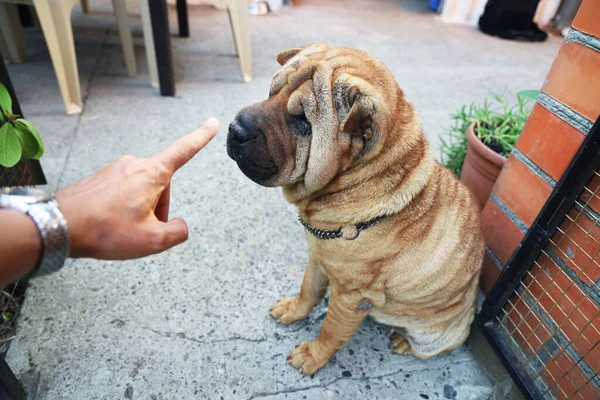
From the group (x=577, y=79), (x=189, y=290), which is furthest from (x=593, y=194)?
(x=189, y=290)

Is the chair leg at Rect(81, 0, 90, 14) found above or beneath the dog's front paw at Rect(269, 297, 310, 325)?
above

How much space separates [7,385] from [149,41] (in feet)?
10.8

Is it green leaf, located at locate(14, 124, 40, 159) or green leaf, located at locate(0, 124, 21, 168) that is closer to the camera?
green leaf, located at locate(0, 124, 21, 168)

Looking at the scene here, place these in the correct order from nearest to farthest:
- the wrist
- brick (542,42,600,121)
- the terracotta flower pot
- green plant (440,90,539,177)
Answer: the wrist → brick (542,42,600,121) → the terracotta flower pot → green plant (440,90,539,177)

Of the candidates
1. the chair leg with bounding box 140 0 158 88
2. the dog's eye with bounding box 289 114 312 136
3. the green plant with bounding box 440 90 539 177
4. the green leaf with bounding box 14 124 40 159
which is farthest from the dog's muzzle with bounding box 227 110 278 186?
the chair leg with bounding box 140 0 158 88

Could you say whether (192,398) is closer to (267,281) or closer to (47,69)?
(267,281)

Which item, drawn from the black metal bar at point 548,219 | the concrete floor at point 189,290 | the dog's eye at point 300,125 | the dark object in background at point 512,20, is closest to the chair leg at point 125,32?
the concrete floor at point 189,290

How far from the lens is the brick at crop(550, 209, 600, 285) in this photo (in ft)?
5.01

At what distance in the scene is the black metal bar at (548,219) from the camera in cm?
144

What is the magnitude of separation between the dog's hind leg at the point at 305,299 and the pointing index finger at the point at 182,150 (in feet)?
3.09

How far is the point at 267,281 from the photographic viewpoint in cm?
243

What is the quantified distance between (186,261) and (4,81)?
1490 mm

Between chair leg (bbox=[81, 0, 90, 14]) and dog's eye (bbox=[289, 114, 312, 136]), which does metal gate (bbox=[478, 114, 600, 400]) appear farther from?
chair leg (bbox=[81, 0, 90, 14])

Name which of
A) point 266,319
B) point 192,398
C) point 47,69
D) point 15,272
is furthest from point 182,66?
point 15,272
